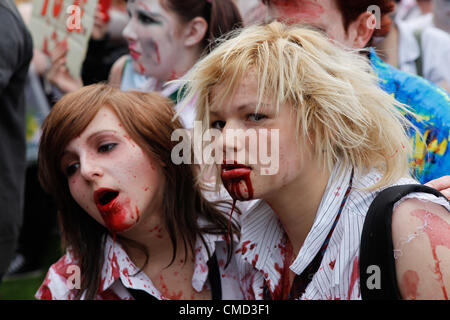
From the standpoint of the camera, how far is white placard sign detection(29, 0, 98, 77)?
9.08ft

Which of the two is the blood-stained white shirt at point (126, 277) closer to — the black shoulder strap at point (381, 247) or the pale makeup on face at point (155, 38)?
the black shoulder strap at point (381, 247)

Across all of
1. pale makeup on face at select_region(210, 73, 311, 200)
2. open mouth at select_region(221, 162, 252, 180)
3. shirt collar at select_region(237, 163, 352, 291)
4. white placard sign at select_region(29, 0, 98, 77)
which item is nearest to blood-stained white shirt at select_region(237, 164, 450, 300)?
shirt collar at select_region(237, 163, 352, 291)

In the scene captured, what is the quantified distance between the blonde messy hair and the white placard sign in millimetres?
1285

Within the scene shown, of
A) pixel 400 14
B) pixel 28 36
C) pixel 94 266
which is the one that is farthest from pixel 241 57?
pixel 400 14

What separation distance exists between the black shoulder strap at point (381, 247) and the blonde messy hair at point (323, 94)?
0.38ft

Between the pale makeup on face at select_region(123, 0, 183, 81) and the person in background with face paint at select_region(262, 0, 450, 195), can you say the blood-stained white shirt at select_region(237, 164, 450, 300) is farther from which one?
the pale makeup on face at select_region(123, 0, 183, 81)

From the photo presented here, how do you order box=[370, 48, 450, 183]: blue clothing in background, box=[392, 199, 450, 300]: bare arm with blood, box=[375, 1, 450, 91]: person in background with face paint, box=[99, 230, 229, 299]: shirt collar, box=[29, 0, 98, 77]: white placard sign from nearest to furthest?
box=[392, 199, 450, 300]: bare arm with blood
box=[370, 48, 450, 183]: blue clothing in background
box=[99, 230, 229, 299]: shirt collar
box=[29, 0, 98, 77]: white placard sign
box=[375, 1, 450, 91]: person in background with face paint

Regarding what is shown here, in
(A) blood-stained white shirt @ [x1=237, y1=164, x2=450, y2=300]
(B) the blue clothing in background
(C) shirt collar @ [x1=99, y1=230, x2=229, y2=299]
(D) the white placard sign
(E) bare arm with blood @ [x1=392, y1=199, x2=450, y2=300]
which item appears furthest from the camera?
(D) the white placard sign

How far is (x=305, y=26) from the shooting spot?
6.37 feet

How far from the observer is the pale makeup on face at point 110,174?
6.22 ft

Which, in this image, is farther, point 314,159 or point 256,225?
point 256,225

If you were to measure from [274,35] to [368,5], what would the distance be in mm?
646

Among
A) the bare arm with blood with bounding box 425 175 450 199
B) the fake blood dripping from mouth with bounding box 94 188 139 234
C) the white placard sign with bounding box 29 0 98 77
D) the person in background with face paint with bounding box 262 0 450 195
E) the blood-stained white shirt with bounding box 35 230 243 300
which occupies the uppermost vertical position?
the person in background with face paint with bounding box 262 0 450 195
